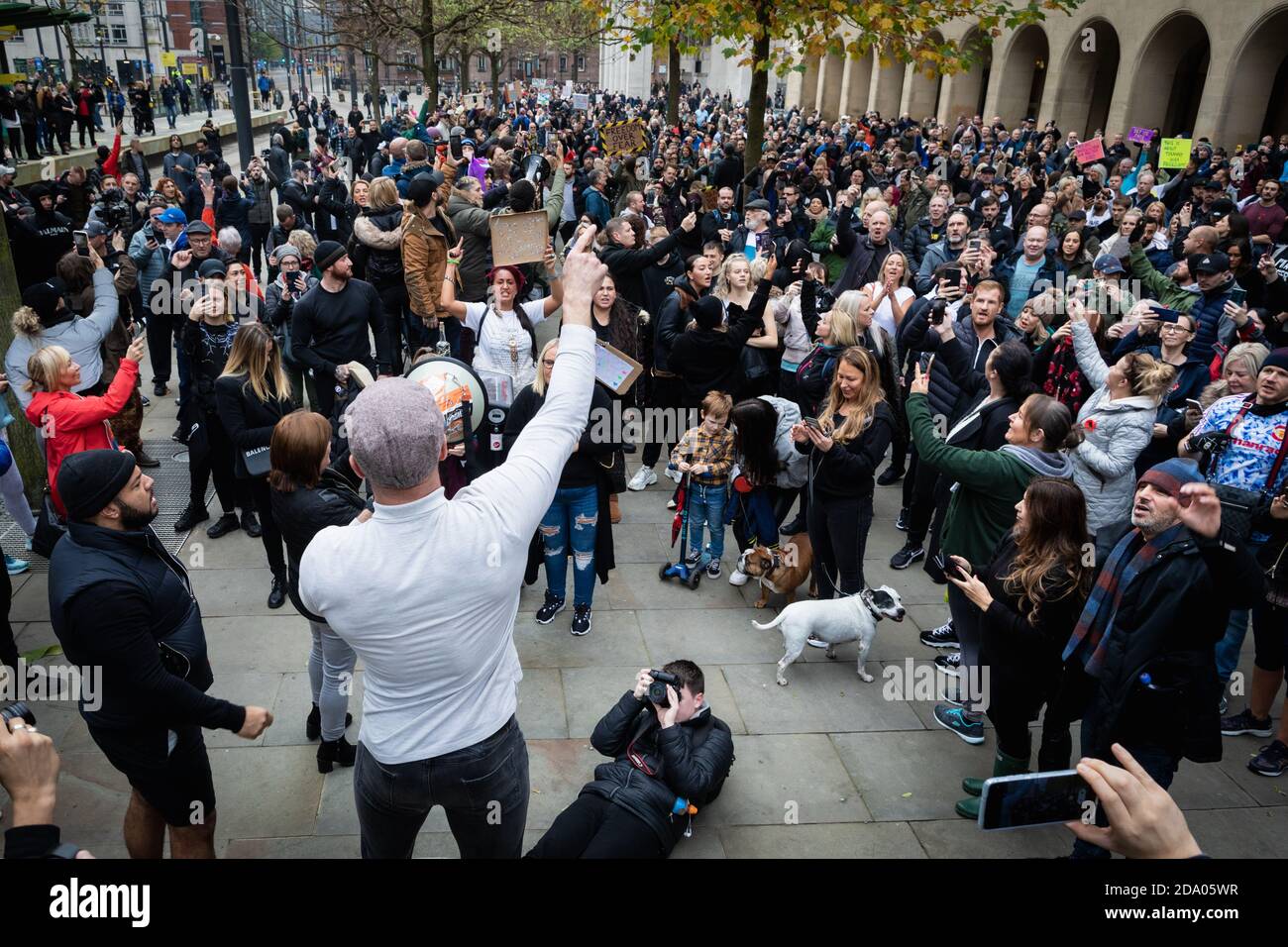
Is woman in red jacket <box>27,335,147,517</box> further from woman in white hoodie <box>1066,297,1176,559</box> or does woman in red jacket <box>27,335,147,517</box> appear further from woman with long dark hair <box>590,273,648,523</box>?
woman in white hoodie <box>1066,297,1176,559</box>

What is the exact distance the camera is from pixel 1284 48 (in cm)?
2189

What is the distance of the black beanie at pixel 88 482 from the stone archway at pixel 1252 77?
1030 inches

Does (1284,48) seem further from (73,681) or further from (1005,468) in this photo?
(73,681)

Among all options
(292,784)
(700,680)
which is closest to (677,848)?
(700,680)

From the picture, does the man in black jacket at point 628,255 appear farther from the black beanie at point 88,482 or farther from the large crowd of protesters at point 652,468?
the black beanie at point 88,482

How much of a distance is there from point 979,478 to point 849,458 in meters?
0.86

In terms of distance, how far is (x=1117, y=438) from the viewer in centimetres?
554

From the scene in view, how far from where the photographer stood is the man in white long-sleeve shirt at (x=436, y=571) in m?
2.18

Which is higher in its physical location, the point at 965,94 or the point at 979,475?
the point at 965,94

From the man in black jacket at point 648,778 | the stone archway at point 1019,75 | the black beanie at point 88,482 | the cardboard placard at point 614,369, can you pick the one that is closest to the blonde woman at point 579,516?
the cardboard placard at point 614,369

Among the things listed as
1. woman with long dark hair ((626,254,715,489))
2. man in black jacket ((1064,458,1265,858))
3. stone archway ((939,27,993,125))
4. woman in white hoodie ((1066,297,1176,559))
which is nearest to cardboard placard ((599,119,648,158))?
woman with long dark hair ((626,254,715,489))

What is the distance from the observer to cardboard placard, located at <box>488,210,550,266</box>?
20.0 feet

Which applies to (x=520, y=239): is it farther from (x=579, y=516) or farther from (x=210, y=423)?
(x=210, y=423)

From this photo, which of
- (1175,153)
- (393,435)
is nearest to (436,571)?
(393,435)
